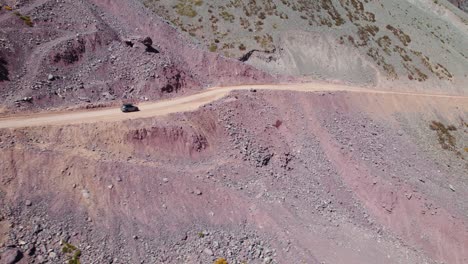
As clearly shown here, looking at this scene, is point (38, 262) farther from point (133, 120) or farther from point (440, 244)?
point (440, 244)

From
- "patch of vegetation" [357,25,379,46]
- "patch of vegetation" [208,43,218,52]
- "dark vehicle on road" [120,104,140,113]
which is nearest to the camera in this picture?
"dark vehicle on road" [120,104,140,113]

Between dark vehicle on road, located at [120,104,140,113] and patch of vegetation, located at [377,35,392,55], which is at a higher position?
patch of vegetation, located at [377,35,392,55]

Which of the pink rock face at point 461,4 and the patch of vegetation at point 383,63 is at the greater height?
the pink rock face at point 461,4

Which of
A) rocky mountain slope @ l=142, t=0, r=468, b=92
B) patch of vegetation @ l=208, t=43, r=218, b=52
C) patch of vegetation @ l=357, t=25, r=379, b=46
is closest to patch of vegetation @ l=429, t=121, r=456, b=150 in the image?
rocky mountain slope @ l=142, t=0, r=468, b=92

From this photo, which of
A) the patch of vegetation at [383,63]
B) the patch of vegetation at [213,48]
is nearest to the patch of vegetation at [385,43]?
the patch of vegetation at [383,63]

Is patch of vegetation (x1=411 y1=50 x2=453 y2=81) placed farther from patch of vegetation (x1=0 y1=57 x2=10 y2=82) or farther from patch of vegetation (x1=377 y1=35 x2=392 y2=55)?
patch of vegetation (x1=0 y1=57 x2=10 y2=82)

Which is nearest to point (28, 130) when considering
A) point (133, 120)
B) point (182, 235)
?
point (133, 120)

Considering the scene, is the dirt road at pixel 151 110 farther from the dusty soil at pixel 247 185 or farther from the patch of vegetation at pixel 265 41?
the patch of vegetation at pixel 265 41

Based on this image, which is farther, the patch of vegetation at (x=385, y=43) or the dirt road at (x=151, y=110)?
the patch of vegetation at (x=385, y=43)
